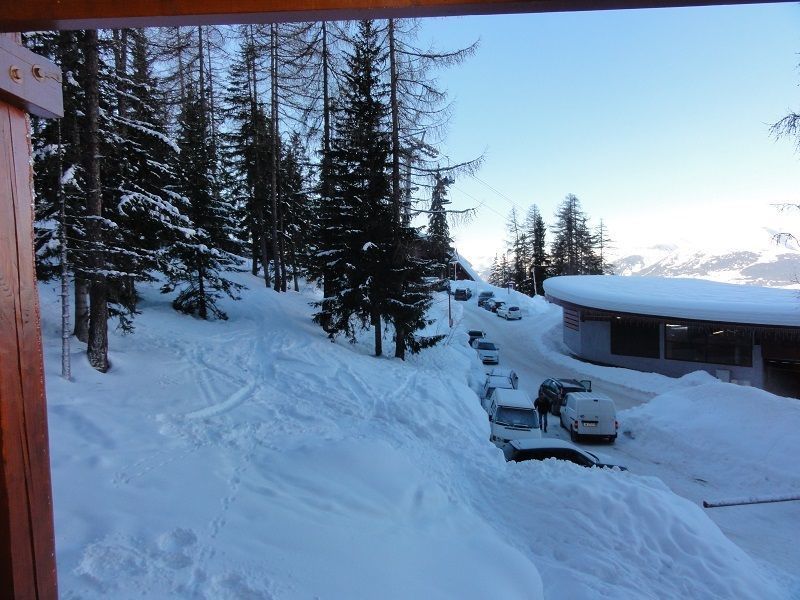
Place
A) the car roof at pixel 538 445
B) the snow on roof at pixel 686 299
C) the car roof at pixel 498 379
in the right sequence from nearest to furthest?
the car roof at pixel 538 445
the car roof at pixel 498 379
the snow on roof at pixel 686 299

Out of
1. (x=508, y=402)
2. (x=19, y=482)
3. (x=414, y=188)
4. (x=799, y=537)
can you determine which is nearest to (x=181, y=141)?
(x=414, y=188)

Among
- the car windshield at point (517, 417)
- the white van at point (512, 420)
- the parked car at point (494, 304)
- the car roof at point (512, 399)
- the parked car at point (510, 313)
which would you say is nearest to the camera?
the white van at point (512, 420)

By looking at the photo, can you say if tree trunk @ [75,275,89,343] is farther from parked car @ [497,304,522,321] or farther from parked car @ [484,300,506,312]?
parked car @ [484,300,506,312]

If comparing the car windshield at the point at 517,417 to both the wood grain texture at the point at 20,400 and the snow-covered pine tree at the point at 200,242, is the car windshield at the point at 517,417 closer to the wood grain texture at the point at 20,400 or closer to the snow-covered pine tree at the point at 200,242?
the snow-covered pine tree at the point at 200,242

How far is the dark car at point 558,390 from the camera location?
1912 centimetres

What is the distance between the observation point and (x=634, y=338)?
31.0 metres

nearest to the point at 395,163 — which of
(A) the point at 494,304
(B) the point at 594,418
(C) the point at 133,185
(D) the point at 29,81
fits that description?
(C) the point at 133,185

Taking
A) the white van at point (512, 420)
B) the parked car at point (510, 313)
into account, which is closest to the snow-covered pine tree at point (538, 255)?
the parked car at point (510, 313)

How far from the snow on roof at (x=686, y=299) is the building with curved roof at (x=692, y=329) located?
0.04 metres

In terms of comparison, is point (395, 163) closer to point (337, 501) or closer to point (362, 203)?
point (362, 203)

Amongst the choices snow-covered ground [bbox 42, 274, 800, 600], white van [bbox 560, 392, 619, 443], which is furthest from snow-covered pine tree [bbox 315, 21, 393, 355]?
white van [bbox 560, 392, 619, 443]

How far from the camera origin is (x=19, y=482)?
6.23 feet

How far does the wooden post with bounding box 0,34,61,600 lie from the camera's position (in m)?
1.86

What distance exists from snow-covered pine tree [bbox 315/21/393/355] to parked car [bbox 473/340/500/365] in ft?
42.1
